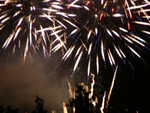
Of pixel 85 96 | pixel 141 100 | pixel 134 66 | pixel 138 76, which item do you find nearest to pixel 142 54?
pixel 134 66

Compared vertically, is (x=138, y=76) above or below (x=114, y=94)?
above

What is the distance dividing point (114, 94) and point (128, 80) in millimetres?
2784

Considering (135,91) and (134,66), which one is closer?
(134,66)

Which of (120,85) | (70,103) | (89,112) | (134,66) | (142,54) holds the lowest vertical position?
(120,85)

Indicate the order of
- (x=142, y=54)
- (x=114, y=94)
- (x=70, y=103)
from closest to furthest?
(x=70, y=103)
(x=142, y=54)
(x=114, y=94)

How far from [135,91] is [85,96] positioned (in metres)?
15.8

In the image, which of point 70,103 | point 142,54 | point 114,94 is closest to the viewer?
Result: point 70,103

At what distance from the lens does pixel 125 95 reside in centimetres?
2266

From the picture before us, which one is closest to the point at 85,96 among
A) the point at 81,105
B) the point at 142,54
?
the point at 81,105

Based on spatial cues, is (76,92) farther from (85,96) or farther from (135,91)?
(135,91)

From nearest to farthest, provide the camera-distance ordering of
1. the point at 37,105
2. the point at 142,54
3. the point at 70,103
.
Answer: the point at 70,103 < the point at 37,105 < the point at 142,54

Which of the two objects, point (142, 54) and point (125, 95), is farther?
point (125, 95)

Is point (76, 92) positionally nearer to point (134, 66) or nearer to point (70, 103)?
point (70, 103)

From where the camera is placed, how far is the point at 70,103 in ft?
26.6
